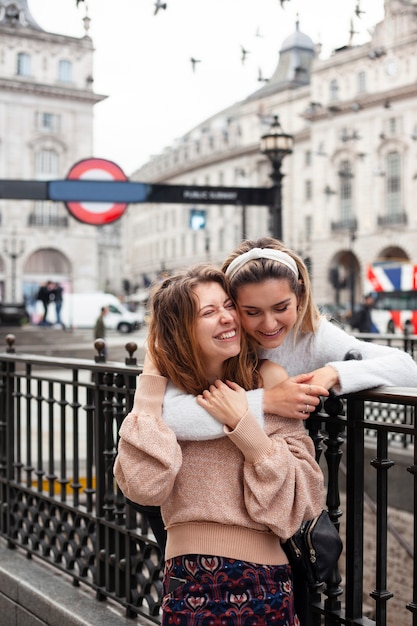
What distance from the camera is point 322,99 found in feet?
204

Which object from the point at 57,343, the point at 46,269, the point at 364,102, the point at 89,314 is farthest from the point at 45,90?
the point at 57,343

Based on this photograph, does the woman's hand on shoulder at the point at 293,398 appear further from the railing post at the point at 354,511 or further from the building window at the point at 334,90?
the building window at the point at 334,90

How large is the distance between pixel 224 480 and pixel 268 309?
1.70ft

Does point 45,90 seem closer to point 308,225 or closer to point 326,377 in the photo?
point 308,225

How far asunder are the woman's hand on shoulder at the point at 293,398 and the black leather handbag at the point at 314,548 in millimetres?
324

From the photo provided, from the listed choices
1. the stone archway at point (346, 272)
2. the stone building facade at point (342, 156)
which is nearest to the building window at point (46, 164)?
the stone building facade at point (342, 156)

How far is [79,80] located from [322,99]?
61.0ft

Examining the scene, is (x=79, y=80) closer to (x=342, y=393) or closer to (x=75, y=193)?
(x=75, y=193)

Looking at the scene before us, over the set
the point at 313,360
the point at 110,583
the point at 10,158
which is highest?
the point at 10,158

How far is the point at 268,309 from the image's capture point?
238 centimetres

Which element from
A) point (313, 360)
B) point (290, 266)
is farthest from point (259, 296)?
point (313, 360)

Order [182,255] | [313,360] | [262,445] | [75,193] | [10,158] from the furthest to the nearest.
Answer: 1. [182,255]
2. [10,158]
3. [75,193]
4. [313,360]
5. [262,445]

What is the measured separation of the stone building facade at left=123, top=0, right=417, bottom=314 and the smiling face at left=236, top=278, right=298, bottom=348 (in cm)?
4355

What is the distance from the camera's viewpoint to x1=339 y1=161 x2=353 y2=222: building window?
61625 millimetres
